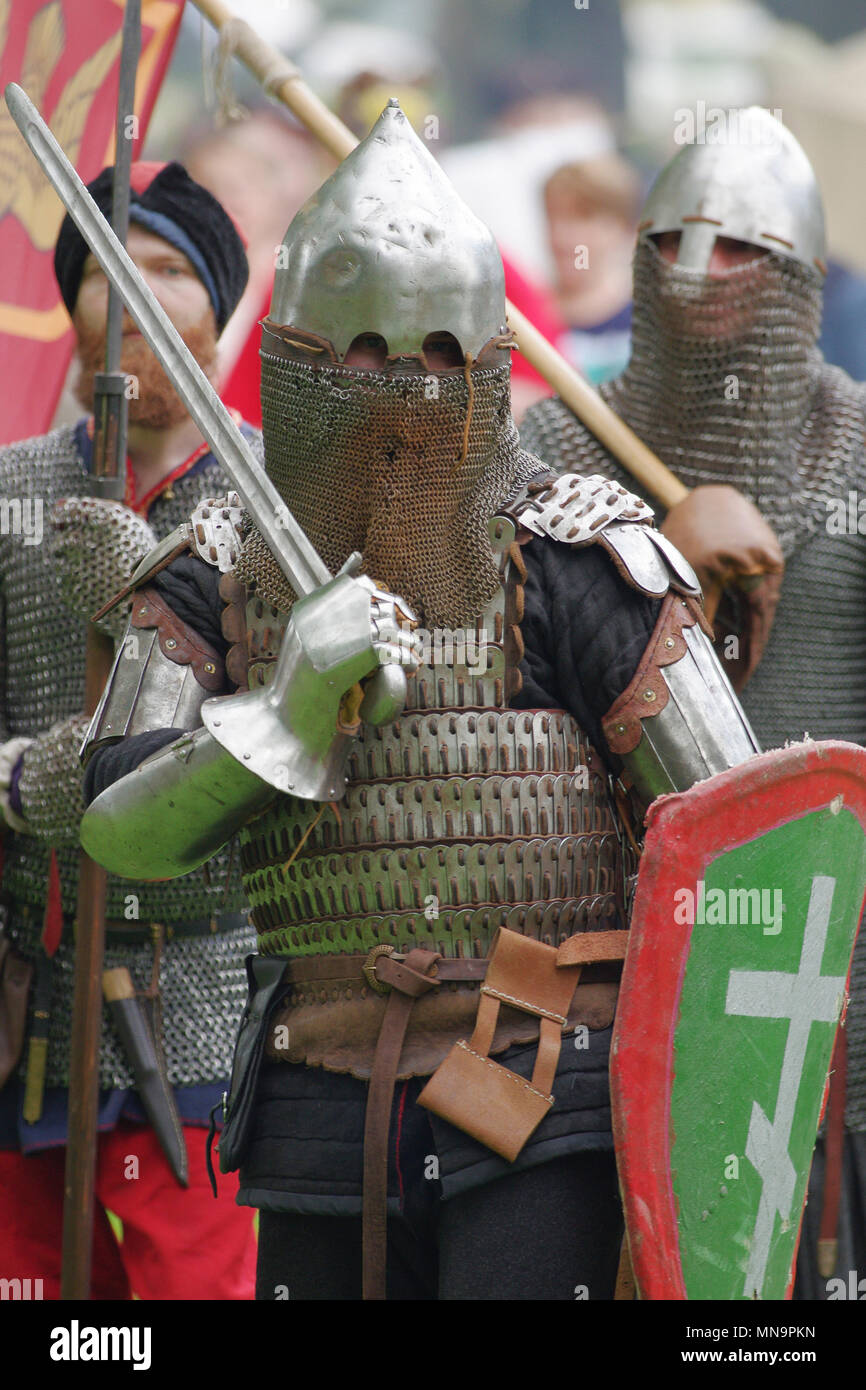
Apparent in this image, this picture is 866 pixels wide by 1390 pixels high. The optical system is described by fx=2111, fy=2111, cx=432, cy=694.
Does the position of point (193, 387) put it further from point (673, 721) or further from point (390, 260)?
point (673, 721)

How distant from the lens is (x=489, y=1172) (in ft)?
10.2

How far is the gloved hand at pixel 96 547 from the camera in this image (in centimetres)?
449

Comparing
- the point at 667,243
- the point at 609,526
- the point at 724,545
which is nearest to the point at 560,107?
the point at 667,243

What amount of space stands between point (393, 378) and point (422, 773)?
614mm

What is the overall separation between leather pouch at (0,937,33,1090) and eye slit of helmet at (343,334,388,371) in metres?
2.12

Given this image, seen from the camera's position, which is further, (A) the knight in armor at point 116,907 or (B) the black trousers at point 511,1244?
(A) the knight in armor at point 116,907

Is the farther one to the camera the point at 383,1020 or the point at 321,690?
the point at 383,1020

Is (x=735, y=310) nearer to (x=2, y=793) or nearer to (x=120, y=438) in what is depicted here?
(x=120, y=438)

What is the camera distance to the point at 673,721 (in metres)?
3.26

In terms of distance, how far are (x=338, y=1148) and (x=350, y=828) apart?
19.4 inches

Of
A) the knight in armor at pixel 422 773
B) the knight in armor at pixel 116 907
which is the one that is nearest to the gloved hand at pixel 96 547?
the knight in armor at pixel 116 907

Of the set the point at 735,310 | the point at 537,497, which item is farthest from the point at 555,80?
the point at 537,497

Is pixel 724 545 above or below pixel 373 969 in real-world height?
above

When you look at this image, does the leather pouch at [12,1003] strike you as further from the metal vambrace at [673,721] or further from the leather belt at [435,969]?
the metal vambrace at [673,721]
